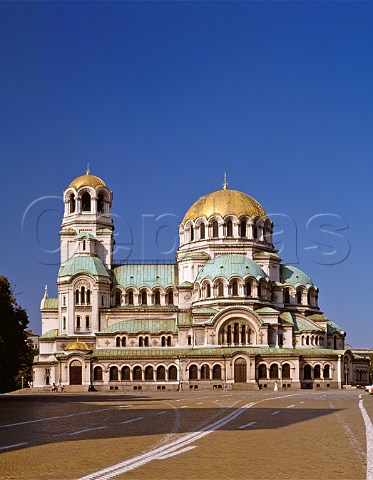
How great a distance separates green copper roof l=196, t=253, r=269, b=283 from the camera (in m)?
103

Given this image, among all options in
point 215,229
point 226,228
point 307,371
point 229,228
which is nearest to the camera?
point 307,371

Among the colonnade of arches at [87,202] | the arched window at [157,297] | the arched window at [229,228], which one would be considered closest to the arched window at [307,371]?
the arched window at [229,228]

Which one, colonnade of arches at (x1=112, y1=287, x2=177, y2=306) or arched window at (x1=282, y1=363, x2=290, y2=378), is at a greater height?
colonnade of arches at (x1=112, y1=287, x2=177, y2=306)

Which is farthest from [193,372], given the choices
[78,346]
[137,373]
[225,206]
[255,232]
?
[225,206]

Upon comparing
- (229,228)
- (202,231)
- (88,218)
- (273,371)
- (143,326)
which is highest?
(88,218)

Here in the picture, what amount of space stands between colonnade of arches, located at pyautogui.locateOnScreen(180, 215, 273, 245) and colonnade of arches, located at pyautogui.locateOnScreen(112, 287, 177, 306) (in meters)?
8.15

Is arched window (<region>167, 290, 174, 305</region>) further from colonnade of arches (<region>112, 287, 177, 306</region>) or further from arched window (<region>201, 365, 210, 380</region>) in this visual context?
arched window (<region>201, 365, 210, 380</region>)

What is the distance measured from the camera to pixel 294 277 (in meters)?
114

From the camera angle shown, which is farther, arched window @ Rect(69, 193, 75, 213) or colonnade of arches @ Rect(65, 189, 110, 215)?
arched window @ Rect(69, 193, 75, 213)

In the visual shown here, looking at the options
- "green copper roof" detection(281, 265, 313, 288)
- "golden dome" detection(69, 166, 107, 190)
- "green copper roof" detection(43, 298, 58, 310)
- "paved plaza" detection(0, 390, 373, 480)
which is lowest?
"paved plaza" detection(0, 390, 373, 480)

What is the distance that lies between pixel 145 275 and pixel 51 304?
43.7 ft

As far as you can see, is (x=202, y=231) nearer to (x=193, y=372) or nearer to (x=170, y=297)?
(x=170, y=297)

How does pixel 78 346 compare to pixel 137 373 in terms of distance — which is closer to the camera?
pixel 137 373

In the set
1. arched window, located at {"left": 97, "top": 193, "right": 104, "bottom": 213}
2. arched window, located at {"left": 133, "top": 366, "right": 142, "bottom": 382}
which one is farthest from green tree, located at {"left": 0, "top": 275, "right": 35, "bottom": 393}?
arched window, located at {"left": 97, "top": 193, "right": 104, "bottom": 213}
